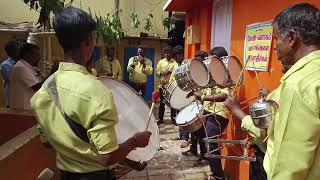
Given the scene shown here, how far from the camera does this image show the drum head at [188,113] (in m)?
4.69

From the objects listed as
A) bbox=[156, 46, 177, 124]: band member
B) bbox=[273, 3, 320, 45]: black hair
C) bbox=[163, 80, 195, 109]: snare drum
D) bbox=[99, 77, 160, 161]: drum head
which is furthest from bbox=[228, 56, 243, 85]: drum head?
bbox=[156, 46, 177, 124]: band member

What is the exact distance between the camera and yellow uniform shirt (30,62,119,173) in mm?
1871

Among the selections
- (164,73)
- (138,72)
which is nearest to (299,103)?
(164,73)

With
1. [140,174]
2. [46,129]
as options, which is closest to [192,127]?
[140,174]

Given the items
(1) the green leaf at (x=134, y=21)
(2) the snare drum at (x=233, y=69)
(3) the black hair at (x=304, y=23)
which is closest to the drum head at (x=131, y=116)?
(3) the black hair at (x=304, y=23)

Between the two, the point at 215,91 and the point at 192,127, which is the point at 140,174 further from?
the point at 215,91

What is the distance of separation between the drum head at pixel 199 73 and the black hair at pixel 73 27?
228 centimetres

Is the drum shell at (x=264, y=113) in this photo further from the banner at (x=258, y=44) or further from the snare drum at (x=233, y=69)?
the snare drum at (x=233, y=69)

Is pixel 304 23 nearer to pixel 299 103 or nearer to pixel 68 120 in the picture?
→ pixel 299 103

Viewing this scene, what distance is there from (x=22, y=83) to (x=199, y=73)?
232cm

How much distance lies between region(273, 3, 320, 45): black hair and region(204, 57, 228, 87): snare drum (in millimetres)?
2302

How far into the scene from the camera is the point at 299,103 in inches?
63.5

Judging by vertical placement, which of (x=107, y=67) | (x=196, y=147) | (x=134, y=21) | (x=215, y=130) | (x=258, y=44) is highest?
(x=134, y=21)

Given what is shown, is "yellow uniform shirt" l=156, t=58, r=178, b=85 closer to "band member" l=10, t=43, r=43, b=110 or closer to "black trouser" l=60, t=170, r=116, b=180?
"band member" l=10, t=43, r=43, b=110
